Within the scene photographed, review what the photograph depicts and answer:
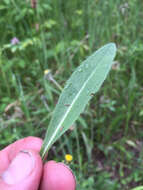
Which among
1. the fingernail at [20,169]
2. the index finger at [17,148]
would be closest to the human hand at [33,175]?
the fingernail at [20,169]

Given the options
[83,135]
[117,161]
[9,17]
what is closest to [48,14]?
[9,17]

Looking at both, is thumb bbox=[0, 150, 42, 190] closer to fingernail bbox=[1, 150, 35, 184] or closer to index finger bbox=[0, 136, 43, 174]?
fingernail bbox=[1, 150, 35, 184]

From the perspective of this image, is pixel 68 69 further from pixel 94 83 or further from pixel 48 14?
pixel 94 83

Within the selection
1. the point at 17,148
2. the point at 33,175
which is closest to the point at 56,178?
the point at 33,175

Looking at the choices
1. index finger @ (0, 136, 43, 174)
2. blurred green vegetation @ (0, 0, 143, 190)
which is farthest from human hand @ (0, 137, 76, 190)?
blurred green vegetation @ (0, 0, 143, 190)

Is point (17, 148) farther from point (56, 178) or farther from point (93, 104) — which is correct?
point (93, 104)
